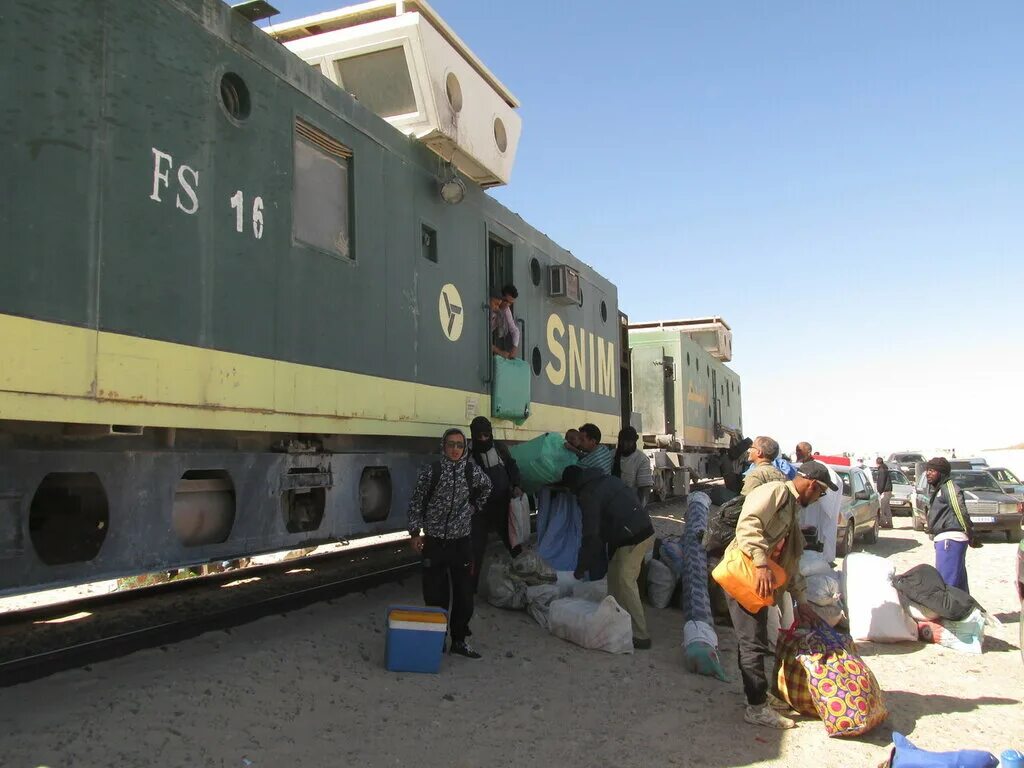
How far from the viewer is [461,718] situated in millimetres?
4359

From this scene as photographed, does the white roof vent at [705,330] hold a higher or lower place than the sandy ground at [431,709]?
higher

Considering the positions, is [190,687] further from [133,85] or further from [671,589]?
[671,589]

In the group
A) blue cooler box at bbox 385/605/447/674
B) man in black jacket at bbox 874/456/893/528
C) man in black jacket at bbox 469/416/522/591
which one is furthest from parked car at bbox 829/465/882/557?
blue cooler box at bbox 385/605/447/674

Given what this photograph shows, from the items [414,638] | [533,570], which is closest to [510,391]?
[533,570]

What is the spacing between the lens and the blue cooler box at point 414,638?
489 cm

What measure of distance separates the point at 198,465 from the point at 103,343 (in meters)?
0.96

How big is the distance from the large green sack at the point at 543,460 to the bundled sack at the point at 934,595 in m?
2.85

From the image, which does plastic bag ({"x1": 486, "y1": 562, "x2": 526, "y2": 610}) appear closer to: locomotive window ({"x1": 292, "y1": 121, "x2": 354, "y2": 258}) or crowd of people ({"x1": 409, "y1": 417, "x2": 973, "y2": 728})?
crowd of people ({"x1": 409, "y1": 417, "x2": 973, "y2": 728})

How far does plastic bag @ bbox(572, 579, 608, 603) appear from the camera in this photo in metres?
6.57

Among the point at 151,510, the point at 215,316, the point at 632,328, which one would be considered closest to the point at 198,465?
the point at 151,510

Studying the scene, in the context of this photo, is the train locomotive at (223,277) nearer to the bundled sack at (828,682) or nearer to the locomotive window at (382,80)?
the locomotive window at (382,80)

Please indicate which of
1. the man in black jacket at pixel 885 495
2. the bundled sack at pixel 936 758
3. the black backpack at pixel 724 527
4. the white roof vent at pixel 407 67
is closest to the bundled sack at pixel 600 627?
the black backpack at pixel 724 527

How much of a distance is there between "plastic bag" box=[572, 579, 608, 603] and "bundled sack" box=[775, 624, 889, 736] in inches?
77.0

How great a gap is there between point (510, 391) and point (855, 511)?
6384 millimetres
